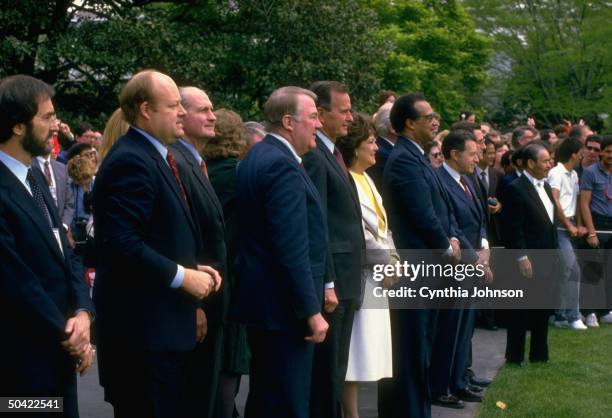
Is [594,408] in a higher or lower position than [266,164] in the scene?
lower

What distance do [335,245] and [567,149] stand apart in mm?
8135

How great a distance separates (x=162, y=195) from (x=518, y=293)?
6.64 metres

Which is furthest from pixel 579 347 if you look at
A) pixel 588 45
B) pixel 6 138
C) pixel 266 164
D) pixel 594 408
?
pixel 588 45

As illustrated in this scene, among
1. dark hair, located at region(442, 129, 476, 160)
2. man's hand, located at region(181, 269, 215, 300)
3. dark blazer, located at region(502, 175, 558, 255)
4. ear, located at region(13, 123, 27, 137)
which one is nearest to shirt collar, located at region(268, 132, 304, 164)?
man's hand, located at region(181, 269, 215, 300)

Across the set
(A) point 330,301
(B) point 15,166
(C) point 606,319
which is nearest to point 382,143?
(A) point 330,301

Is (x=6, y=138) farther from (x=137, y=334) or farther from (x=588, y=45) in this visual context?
(x=588, y=45)

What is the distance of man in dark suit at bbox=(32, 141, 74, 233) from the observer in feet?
35.2

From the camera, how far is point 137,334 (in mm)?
5406

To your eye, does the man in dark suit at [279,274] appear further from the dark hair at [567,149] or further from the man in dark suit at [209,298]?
the dark hair at [567,149]

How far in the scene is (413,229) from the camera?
8422 millimetres

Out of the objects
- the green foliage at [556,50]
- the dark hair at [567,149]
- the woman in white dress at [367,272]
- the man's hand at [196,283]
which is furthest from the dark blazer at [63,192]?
the green foliage at [556,50]

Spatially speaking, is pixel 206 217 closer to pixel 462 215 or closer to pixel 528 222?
pixel 462 215

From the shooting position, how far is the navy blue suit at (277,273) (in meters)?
6.09

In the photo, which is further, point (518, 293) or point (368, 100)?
point (368, 100)
